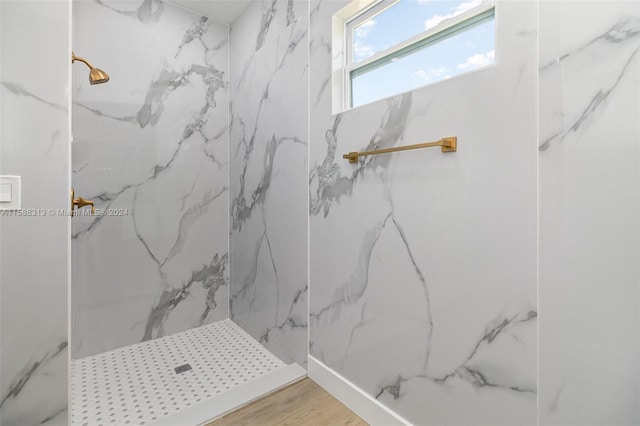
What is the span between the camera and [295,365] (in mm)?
1898

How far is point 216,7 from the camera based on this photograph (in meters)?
2.30

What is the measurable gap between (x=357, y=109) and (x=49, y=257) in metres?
1.33

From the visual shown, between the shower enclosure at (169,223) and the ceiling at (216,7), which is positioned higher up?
the ceiling at (216,7)

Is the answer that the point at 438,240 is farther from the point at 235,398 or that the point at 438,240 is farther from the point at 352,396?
the point at 235,398

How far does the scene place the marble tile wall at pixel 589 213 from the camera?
2.63 ft

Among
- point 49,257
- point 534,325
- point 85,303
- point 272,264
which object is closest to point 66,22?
point 49,257

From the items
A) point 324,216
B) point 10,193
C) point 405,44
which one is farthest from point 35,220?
point 405,44

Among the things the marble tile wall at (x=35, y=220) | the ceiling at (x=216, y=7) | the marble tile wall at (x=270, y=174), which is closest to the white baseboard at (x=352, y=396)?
the marble tile wall at (x=270, y=174)

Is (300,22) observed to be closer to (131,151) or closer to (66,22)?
(66,22)

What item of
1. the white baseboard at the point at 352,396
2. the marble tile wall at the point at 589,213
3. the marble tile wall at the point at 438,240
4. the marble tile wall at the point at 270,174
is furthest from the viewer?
the marble tile wall at the point at 270,174

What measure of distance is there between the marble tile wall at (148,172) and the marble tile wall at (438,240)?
45.2 inches

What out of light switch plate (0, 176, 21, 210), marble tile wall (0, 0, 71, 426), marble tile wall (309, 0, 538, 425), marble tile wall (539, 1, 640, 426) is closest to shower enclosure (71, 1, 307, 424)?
marble tile wall (309, 0, 538, 425)

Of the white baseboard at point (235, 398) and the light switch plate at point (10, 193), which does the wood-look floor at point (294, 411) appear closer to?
the white baseboard at point (235, 398)

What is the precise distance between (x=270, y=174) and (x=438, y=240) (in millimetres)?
1239
